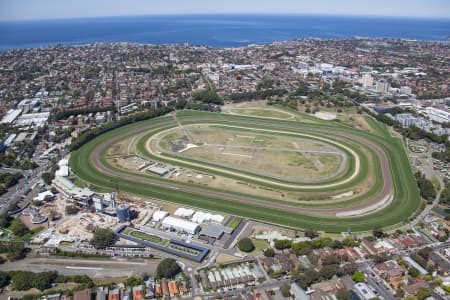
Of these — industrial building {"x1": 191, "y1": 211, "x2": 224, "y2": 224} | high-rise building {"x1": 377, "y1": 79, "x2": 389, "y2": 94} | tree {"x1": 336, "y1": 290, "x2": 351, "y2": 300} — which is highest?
high-rise building {"x1": 377, "y1": 79, "x2": 389, "y2": 94}

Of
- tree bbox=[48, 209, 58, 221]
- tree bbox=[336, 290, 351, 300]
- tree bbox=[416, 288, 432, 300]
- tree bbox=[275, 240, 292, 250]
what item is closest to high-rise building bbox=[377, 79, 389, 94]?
tree bbox=[275, 240, 292, 250]

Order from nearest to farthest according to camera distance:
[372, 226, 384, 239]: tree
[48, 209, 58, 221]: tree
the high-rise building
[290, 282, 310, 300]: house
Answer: [290, 282, 310, 300]: house → [372, 226, 384, 239]: tree → [48, 209, 58, 221]: tree → the high-rise building

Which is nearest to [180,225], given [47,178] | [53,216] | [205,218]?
[205,218]

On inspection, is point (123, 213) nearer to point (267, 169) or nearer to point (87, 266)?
point (87, 266)

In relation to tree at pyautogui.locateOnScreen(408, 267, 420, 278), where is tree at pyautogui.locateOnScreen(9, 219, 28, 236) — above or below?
below

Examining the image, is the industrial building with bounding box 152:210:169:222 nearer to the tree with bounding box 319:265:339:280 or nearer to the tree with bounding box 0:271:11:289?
the tree with bounding box 0:271:11:289

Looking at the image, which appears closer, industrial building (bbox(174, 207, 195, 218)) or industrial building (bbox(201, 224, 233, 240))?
industrial building (bbox(201, 224, 233, 240))

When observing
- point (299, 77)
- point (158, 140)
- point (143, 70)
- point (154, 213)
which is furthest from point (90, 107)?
point (299, 77)
